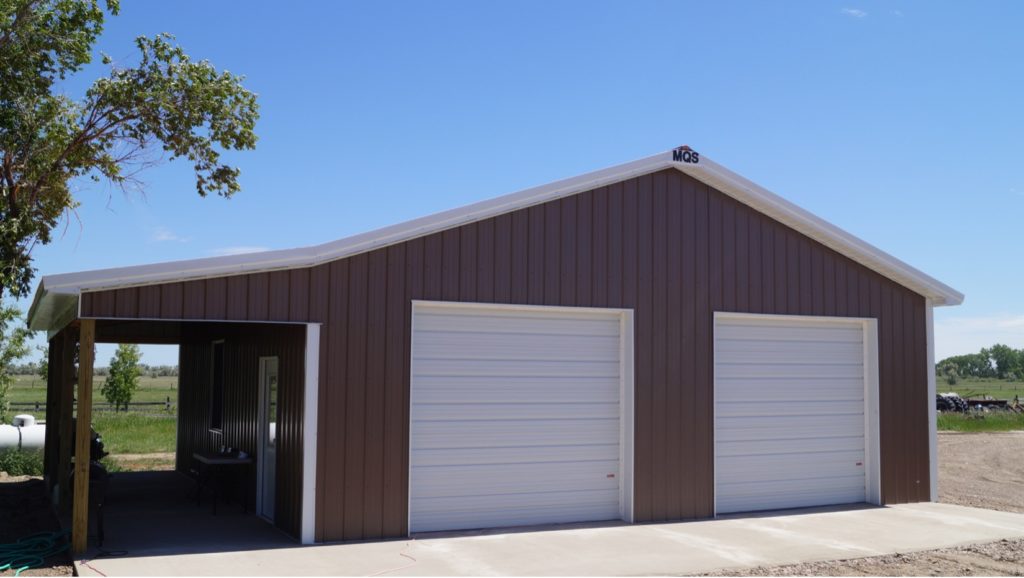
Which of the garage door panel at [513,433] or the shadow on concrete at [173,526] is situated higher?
the garage door panel at [513,433]

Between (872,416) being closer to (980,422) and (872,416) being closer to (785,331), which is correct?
(785,331)

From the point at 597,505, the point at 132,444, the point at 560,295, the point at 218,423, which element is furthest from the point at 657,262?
the point at 132,444

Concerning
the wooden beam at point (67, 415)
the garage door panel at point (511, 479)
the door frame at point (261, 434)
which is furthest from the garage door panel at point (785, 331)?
the wooden beam at point (67, 415)

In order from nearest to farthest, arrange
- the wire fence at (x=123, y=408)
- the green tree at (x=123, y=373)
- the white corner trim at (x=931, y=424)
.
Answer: the white corner trim at (x=931, y=424)
the wire fence at (x=123, y=408)
the green tree at (x=123, y=373)

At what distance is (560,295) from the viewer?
1046 cm

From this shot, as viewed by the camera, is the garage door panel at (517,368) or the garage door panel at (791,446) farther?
the garage door panel at (791,446)

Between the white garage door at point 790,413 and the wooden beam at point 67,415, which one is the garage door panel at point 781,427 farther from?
the wooden beam at point 67,415

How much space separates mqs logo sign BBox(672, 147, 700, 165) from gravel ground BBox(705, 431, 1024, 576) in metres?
4.91

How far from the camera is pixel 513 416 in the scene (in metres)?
10.4

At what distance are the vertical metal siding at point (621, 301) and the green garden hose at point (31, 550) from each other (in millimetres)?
2357

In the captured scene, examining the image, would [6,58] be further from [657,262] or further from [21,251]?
[657,262]

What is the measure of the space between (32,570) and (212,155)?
7.81 metres

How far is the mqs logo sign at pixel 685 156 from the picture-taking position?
36.4ft

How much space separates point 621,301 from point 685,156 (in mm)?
1955
